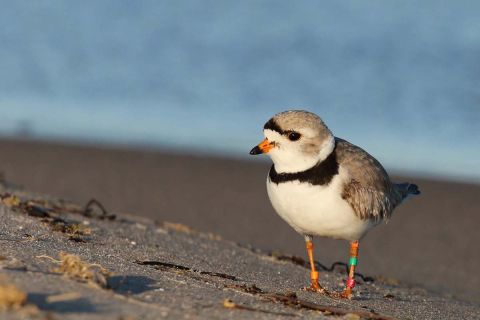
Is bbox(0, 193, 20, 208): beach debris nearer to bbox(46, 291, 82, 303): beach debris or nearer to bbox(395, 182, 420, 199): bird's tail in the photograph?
bbox(395, 182, 420, 199): bird's tail

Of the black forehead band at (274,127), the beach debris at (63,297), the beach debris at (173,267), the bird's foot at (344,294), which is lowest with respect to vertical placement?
the beach debris at (63,297)

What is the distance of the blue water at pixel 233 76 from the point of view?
506 inches

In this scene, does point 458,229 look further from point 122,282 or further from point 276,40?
point 276,40

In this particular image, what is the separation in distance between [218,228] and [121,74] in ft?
27.4

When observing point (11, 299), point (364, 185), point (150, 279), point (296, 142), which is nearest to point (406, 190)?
point (364, 185)

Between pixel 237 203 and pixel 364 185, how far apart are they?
15.4 feet

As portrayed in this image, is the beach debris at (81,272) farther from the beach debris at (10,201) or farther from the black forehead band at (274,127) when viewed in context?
the beach debris at (10,201)

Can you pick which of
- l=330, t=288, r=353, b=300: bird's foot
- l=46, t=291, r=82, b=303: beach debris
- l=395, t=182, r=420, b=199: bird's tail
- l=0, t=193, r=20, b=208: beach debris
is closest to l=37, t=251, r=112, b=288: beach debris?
l=46, t=291, r=82, b=303: beach debris

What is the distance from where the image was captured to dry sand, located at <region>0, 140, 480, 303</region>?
7.30 meters

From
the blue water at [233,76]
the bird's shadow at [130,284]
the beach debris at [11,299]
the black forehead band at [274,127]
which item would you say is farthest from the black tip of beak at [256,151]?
the blue water at [233,76]

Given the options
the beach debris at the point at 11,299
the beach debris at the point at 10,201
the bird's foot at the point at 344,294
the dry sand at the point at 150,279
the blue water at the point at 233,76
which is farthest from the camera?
the blue water at the point at 233,76

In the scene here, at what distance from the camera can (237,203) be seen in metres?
9.23

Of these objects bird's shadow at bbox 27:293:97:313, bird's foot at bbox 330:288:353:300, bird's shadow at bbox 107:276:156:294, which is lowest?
bird's shadow at bbox 27:293:97:313

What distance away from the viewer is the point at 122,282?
3.44 metres
